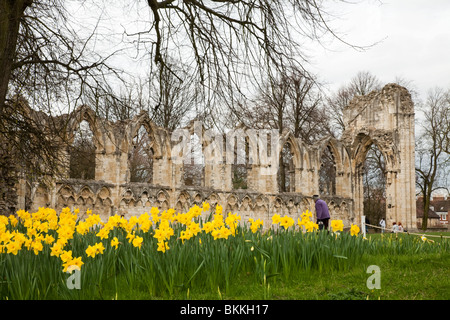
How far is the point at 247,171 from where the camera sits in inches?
798

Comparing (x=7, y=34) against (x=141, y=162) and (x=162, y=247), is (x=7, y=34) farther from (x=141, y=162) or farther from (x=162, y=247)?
(x=141, y=162)

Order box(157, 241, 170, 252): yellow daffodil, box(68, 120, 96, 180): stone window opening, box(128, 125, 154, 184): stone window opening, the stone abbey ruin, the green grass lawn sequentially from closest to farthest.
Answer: the green grass lawn
box(157, 241, 170, 252): yellow daffodil
box(68, 120, 96, 180): stone window opening
the stone abbey ruin
box(128, 125, 154, 184): stone window opening

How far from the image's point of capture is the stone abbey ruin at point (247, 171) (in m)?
14.6

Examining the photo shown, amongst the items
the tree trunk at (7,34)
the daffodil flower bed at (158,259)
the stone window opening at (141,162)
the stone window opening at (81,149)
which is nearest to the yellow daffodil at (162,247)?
the daffodil flower bed at (158,259)

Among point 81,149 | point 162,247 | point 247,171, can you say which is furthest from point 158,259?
point 247,171

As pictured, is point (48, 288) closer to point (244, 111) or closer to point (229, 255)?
point (229, 255)

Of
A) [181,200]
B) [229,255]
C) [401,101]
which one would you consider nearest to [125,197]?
[181,200]

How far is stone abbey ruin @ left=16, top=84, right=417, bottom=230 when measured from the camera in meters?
14.6

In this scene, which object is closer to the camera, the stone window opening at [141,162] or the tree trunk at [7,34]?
the tree trunk at [7,34]

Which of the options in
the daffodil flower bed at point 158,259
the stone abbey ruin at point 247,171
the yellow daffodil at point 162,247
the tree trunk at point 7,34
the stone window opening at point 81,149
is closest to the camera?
the daffodil flower bed at point 158,259

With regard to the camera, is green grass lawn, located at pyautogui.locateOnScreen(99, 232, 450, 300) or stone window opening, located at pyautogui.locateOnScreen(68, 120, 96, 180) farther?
stone window opening, located at pyautogui.locateOnScreen(68, 120, 96, 180)

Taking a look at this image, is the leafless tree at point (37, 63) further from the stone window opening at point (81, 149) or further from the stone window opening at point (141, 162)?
the stone window opening at point (141, 162)

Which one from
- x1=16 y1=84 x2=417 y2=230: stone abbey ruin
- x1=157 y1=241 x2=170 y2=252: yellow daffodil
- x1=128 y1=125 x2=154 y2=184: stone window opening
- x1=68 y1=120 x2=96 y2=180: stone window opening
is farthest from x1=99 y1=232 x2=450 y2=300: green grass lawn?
x1=128 y1=125 x2=154 y2=184: stone window opening

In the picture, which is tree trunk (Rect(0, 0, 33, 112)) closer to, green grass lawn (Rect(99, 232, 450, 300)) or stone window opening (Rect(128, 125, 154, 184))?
green grass lawn (Rect(99, 232, 450, 300))
